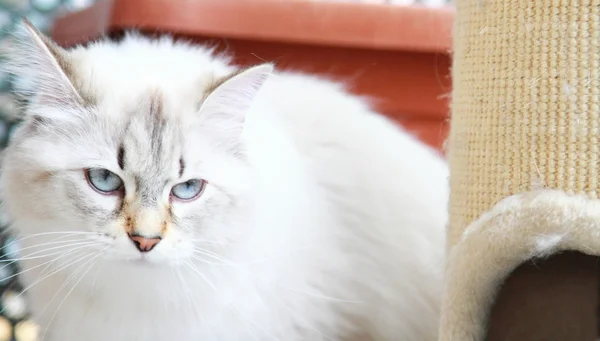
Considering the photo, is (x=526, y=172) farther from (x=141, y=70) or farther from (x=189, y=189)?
(x=141, y=70)

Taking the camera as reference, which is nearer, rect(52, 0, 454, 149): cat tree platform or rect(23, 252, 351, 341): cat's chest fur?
rect(23, 252, 351, 341): cat's chest fur

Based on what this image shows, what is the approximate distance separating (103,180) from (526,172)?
55 centimetres

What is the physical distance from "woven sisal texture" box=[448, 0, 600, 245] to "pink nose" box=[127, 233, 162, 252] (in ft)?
1.34

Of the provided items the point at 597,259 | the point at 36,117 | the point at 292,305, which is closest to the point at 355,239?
the point at 292,305

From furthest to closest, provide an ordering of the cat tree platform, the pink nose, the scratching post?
the cat tree platform → the pink nose → the scratching post

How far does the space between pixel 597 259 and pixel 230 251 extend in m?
0.49

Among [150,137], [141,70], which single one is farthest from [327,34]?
[150,137]

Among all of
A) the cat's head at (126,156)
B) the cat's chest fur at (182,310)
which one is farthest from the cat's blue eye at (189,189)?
the cat's chest fur at (182,310)

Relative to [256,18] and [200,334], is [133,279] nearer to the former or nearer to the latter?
[200,334]

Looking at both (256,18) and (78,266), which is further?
(256,18)

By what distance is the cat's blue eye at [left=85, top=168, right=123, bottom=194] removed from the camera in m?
0.83

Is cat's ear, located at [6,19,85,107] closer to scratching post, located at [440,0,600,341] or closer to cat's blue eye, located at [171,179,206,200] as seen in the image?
cat's blue eye, located at [171,179,206,200]

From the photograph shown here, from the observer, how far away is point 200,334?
91 centimetres

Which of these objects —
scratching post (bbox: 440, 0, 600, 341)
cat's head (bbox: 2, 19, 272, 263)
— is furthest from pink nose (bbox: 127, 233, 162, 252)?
scratching post (bbox: 440, 0, 600, 341)
